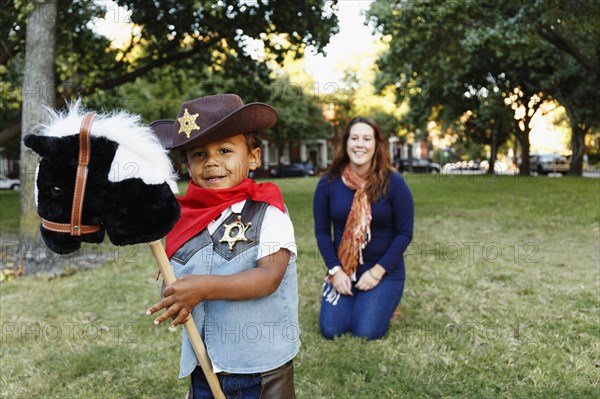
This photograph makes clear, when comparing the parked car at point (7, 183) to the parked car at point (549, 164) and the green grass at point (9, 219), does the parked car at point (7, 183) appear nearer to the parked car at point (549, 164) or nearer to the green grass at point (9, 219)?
the green grass at point (9, 219)

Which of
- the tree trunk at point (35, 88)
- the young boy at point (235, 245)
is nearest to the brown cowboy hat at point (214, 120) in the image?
the young boy at point (235, 245)

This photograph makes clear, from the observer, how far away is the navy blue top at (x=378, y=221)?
469cm

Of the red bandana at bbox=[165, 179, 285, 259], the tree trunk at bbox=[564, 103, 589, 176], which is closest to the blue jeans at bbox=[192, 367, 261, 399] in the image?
the red bandana at bbox=[165, 179, 285, 259]

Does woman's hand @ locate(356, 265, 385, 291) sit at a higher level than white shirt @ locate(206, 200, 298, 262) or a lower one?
lower

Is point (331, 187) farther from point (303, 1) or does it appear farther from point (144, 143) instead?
point (303, 1)

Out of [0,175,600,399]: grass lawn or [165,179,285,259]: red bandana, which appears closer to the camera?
[165,179,285,259]: red bandana

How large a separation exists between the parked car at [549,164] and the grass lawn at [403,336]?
116 feet

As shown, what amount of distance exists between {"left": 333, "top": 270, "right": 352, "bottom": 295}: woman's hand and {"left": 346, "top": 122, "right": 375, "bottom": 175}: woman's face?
0.99 metres

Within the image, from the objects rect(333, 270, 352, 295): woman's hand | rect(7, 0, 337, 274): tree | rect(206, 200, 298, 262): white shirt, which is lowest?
rect(333, 270, 352, 295): woman's hand

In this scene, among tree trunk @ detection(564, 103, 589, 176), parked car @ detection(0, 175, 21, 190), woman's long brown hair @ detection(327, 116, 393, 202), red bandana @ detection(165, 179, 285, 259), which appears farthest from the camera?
parked car @ detection(0, 175, 21, 190)

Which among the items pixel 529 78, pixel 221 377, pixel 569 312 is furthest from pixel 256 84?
pixel 529 78

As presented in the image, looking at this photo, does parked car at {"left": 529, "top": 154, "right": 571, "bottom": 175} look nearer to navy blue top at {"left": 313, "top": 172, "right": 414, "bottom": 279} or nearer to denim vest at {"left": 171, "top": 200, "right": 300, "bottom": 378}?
navy blue top at {"left": 313, "top": 172, "right": 414, "bottom": 279}

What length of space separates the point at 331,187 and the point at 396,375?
6.10 ft

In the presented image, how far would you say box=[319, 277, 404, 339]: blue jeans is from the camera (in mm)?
4504
